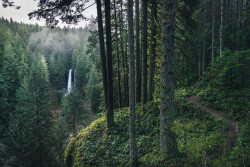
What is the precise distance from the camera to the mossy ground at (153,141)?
4.86m

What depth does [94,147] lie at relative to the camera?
879 cm

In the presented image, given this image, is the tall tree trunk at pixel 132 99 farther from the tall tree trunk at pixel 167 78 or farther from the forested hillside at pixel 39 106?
the forested hillside at pixel 39 106

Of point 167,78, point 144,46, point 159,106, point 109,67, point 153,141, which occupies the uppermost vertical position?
point 144,46

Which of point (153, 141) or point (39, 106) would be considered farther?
point (39, 106)

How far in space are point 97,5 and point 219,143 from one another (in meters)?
8.95

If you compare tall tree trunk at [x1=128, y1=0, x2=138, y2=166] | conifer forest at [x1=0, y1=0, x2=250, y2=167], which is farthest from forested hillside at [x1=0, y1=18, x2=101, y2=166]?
tall tree trunk at [x1=128, y1=0, x2=138, y2=166]

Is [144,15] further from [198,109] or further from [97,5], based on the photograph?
[198,109]

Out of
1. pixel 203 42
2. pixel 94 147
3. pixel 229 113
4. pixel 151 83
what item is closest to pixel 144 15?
pixel 151 83

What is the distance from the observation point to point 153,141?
7.16m

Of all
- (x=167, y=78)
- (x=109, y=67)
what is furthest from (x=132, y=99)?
(x=109, y=67)

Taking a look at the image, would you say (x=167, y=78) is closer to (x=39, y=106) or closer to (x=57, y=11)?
(x=57, y=11)

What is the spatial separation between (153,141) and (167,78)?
167 inches

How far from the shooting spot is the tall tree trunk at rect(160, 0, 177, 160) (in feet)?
13.8

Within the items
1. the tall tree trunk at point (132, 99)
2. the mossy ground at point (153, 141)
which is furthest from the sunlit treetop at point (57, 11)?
the mossy ground at point (153, 141)
